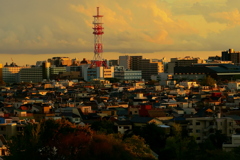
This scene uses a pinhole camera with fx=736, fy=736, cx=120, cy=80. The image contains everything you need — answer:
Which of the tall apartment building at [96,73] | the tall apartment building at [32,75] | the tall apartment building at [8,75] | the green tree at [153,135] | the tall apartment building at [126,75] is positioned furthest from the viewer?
the tall apartment building at [8,75]

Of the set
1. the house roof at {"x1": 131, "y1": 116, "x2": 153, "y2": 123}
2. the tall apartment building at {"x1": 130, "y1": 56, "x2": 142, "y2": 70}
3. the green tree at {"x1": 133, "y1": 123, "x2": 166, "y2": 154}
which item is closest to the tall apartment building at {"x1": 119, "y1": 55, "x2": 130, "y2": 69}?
the tall apartment building at {"x1": 130, "y1": 56, "x2": 142, "y2": 70}

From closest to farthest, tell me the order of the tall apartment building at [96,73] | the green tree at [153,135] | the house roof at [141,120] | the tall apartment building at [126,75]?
the green tree at [153,135] < the house roof at [141,120] < the tall apartment building at [96,73] < the tall apartment building at [126,75]

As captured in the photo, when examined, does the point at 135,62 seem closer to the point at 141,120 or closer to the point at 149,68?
the point at 149,68

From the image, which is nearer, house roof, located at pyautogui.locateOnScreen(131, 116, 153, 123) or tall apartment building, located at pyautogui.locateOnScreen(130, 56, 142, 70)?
house roof, located at pyautogui.locateOnScreen(131, 116, 153, 123)

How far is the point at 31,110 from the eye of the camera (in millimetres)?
32531

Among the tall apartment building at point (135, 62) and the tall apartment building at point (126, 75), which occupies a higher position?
the tall apartment building at point (135, 62)

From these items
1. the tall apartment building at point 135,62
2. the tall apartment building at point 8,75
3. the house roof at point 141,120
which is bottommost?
the tall apartment building at point 8,75

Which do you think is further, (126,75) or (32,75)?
(32,75)

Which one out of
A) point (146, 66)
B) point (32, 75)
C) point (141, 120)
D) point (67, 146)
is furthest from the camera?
point (146, 66)

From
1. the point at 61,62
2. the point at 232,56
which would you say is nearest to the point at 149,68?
the point at 61,62

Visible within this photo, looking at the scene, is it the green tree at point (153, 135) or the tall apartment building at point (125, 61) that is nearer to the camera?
the green tree at point (153, 135)

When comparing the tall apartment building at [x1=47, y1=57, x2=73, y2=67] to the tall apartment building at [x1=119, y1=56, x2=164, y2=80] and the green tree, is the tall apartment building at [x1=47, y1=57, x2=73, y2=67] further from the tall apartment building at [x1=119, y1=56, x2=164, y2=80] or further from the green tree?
the green tree

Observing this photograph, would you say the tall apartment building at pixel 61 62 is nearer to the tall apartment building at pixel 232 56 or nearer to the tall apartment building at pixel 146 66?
the tall apartment building at pixel 146 66

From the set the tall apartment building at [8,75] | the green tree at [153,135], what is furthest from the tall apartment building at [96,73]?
the green tree at [153,135]
